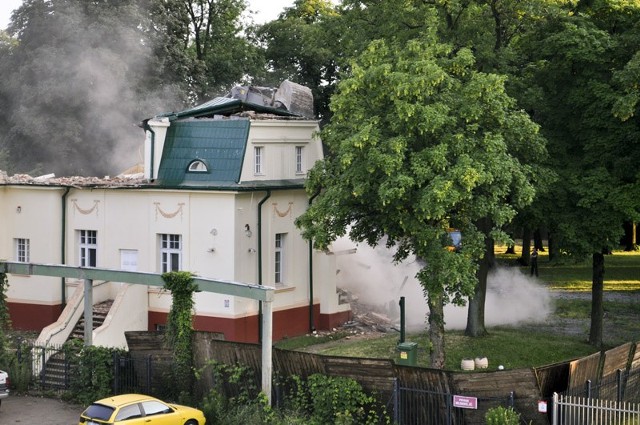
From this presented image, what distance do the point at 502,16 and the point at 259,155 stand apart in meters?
9.85

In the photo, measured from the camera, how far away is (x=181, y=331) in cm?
2831

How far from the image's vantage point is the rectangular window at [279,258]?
40000mm

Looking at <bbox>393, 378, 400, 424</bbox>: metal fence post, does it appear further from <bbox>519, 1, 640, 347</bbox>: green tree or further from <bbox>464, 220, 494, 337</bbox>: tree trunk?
<bbox>464, 220, 494, 337</bbox>: tree trunk

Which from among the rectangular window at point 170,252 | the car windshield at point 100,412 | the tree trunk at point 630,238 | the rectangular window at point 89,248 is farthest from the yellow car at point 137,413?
the tree trunk at point 630,238

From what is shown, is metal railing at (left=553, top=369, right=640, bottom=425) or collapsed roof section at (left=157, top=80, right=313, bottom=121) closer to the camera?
metal railing at (left=553, top=369, right=640, bottom=425)

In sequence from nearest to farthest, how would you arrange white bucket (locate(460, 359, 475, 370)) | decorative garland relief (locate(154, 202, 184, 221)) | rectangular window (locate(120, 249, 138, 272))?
white bucket (locate(460, 359, 475, 370)) < decorative garland relief (locate(154, 202, 184, 221)) < rectangular window (locate(120, 249, 138, 272))

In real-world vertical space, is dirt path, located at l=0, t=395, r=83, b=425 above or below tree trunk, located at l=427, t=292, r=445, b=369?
below

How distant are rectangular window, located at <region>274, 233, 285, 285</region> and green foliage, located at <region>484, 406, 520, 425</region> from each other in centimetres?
1684

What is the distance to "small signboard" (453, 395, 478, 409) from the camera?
24594 millimetres

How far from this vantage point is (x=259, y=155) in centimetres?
3950

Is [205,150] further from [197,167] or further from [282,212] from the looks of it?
[282,212]

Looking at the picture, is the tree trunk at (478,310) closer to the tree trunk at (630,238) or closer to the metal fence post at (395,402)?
the metal fence post at (395,402)

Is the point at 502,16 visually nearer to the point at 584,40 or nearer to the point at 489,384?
the point at 584,40

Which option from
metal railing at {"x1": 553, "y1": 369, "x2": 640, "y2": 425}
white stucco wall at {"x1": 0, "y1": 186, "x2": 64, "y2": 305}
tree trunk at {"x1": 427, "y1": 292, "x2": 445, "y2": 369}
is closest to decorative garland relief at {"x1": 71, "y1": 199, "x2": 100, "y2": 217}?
white stucco wall at {"x1": 0, "y1": 186, "x2": 64, "y2": 305}
